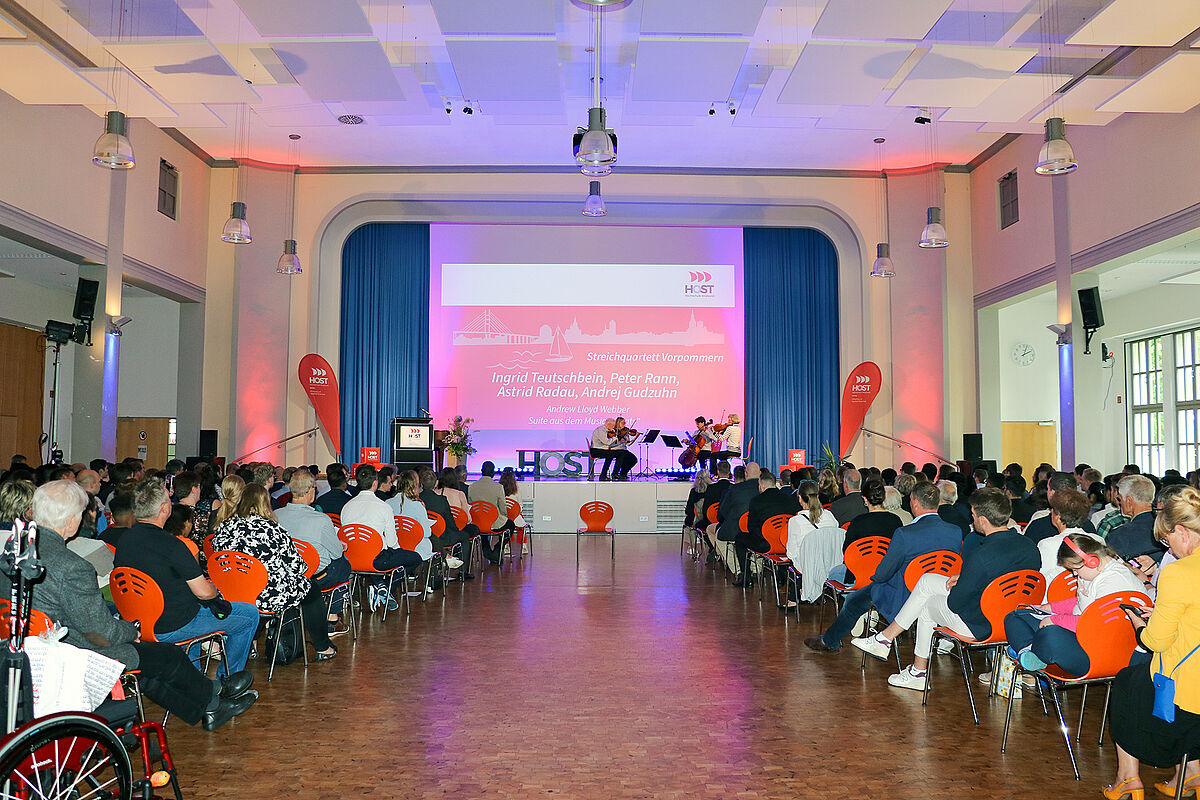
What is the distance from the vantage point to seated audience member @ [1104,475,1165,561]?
4.44 meters

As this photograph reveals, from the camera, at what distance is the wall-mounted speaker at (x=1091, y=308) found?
1014 centimetres

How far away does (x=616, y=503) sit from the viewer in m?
12.3

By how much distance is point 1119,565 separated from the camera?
11.6ft

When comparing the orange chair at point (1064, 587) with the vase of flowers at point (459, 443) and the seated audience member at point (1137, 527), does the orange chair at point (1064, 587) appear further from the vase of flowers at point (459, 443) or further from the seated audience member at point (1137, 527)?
the vase of flowers at point (459, 443)

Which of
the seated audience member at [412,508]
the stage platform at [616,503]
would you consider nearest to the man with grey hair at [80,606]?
the seated audience member at [412,508]

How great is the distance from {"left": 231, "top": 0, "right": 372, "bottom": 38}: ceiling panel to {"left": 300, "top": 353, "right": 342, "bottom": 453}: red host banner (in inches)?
236

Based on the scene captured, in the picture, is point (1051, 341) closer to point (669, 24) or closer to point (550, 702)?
point (669, 24)

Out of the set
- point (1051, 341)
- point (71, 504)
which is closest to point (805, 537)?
point (71, 504)

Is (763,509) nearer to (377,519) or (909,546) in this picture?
(909,546)

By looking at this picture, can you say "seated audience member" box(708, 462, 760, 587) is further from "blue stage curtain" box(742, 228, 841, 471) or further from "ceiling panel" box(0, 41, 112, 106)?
"ceiling panel" box(0, 41, 112, 106)

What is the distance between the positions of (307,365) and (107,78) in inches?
227

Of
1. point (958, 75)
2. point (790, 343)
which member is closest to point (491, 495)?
point (958, 75)

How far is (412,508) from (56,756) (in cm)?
428

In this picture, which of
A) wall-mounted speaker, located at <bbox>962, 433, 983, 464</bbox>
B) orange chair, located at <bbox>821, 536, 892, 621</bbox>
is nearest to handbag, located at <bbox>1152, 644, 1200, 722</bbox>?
orange chair, located at <bbox>821, 536, 892, 621</bbox>
